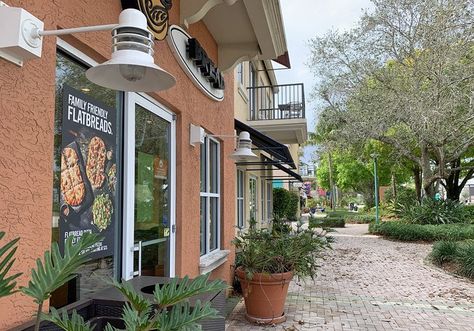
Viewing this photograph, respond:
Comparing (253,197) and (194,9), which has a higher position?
(194,9)

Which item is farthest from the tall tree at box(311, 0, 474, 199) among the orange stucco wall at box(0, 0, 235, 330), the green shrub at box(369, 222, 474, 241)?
the orange stucco wall at box(0, 0, 235, 330)

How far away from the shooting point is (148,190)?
13.3 feet

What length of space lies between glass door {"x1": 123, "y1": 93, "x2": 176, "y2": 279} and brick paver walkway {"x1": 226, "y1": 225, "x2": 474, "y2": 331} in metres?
1.71

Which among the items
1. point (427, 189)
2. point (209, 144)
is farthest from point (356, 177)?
point (209, 144)

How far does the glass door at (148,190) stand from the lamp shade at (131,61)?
1.35 m

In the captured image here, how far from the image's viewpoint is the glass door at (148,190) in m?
3.56

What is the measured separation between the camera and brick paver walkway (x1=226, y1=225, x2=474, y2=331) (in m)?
5.43

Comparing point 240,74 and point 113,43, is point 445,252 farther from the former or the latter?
point 113,43

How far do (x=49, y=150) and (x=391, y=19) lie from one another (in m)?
14.4

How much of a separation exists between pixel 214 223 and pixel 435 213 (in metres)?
13.9

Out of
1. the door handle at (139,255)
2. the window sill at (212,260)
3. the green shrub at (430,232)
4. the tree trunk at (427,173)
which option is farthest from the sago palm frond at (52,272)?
the tree trunk at (427,173)

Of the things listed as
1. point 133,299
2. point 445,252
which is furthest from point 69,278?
point 445,252

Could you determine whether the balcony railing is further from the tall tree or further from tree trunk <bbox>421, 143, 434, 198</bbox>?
tree trunk <bbox>421, 143, 434, 198</bbox>

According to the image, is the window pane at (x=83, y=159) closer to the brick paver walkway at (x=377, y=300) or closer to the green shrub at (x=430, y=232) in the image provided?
the brick paver walkway at (x=377, y=300)
